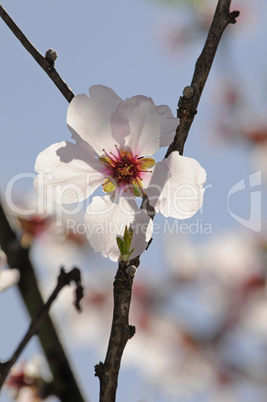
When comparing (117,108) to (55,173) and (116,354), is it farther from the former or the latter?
(116,354)

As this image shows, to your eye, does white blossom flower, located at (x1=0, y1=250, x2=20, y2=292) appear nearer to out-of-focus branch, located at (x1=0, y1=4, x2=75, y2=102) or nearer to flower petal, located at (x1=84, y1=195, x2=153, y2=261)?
flower petal, located at (x1=84, y1=195, x2=153, y2=261)

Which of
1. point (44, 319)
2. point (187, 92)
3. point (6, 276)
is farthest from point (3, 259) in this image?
point (187, 92)

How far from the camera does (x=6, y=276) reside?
4.35 ft

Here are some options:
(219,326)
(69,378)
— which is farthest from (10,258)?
(219,326)

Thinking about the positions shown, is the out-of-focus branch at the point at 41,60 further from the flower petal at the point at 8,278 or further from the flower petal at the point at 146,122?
the flower petal at the point at 8,278

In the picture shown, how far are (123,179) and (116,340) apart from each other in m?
0.42

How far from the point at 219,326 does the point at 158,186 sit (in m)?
1.42

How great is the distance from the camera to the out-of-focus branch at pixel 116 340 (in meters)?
0.84

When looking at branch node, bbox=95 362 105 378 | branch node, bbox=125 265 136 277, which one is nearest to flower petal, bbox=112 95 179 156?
branch node, bbox=125 265 136 277

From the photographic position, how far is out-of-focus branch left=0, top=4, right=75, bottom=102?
95 centimetres

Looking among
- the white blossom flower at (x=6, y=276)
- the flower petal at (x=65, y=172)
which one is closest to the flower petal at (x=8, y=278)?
the white blossom flower at (x=6, y=276)

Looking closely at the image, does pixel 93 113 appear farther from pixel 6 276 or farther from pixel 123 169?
pixel 6 276

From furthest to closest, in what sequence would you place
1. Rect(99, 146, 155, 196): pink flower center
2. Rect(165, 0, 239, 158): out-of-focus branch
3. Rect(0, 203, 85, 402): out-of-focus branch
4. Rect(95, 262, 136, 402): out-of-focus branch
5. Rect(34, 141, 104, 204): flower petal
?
Rect(0, 203, 85, 402): out-of-focus branch < Rect(99, 146, 155, 196): pink flower center < Rect(34, 141, 104, 204): flower petal < Rect(165, 0, 239, 158): out-of-focus branch < Rect(95, 262, 136, 402): out-of-focus branch

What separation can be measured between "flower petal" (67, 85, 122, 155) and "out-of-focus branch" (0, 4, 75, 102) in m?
0.02
